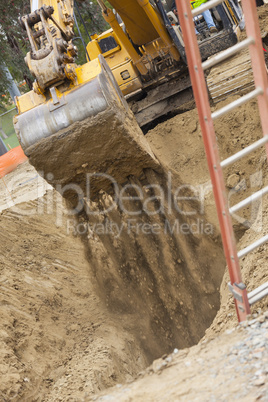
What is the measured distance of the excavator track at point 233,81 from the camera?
7602 millimetres

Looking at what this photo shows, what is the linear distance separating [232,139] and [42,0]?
3623mm

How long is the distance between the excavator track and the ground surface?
1.36 ft

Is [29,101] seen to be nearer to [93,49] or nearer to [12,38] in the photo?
[93,49]

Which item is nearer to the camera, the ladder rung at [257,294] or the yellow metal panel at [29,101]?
the ladder rung at [257,294]

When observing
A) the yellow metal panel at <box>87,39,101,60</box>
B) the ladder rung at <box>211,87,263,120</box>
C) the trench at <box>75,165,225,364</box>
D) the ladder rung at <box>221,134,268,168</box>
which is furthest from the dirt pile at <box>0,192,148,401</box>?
the ladder rung at <box>211,87,263,120</box>

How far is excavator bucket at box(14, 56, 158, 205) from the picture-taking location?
5.00 m

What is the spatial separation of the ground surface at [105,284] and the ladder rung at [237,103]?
85.8 inches

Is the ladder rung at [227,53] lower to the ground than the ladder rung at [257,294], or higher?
higher

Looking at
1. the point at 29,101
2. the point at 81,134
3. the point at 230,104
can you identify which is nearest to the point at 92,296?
the point at 81,134

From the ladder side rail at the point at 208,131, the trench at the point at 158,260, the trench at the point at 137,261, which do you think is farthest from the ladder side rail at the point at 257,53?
the trench at the point at 158,260

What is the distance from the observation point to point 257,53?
109 inches

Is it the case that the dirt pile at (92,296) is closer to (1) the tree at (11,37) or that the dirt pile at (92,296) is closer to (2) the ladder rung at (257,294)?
(2) the ladder rung at (257,294)

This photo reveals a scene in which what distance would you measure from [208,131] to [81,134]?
2486 millimetres

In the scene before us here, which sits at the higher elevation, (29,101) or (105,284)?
(29,101)
